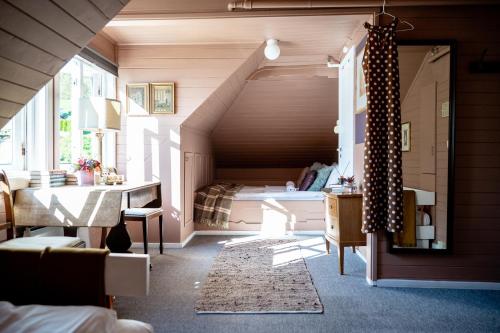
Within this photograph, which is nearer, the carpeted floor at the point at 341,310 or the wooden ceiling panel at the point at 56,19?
the wooden ceiling panel at the point at 56,19

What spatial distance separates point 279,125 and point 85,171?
3.60 m

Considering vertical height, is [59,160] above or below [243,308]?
above

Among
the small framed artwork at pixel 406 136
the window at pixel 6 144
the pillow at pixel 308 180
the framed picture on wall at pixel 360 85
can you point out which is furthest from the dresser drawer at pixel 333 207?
the window at pixel 6 144

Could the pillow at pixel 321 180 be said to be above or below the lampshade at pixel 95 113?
below

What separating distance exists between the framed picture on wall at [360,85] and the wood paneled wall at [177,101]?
115cm

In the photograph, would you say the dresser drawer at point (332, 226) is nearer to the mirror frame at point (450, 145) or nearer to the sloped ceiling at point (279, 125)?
the mirror frame at point (450, 145)

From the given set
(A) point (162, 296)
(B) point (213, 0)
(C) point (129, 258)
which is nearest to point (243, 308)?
(A) point (162, 296)

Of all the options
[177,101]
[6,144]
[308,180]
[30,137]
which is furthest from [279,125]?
[6,144]

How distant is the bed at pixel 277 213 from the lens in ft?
15.6

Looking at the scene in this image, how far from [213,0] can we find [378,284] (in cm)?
267

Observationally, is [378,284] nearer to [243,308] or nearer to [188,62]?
[243,308]

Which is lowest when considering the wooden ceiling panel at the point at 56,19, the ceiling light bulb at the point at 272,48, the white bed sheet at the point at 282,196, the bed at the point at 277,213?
the bed at the point at 277,213

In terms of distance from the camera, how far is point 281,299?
254cm

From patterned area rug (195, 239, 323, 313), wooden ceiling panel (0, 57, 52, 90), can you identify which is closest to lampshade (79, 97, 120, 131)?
wooden ceiling panel (0, 57, 52, 90)
